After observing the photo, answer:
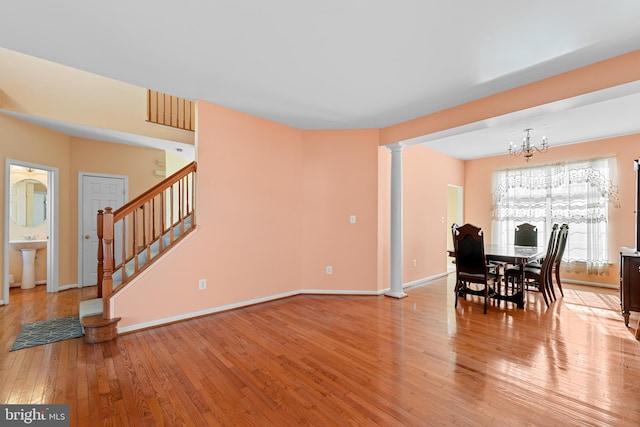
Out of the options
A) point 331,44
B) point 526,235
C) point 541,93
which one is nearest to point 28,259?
point 331,44

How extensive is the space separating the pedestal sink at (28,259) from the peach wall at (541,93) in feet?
21.1

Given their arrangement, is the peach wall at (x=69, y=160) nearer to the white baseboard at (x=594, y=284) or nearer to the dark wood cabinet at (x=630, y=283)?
the dark wood cabinet at (x=630, y=283)

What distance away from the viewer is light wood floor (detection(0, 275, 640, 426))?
69.6 inches

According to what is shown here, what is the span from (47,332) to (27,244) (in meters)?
2.91

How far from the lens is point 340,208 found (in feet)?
15.2

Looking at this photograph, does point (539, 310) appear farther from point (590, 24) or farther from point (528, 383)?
point (590, 24)

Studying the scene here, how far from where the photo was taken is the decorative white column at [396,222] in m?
4.48

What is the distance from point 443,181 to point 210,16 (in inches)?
215

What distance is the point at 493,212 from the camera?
20.9 ft

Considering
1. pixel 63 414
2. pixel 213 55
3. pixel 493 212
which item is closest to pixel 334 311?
pixel 63 414

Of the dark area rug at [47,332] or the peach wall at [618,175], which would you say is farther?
the peach wall at [618,175]

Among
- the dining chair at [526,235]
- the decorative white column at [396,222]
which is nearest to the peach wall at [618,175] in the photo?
the dining chair at [526,235]

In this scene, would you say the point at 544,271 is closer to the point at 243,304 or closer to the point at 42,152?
the point at 243,304

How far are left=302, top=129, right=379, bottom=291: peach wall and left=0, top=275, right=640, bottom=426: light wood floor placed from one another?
3.42 feet
